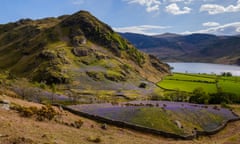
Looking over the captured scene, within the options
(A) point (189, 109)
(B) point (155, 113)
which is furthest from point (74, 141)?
(A) point (189, 109)

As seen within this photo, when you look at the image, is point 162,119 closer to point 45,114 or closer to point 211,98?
point 45,114

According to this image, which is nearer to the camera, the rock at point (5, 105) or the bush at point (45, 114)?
the bush at point (45, 114)

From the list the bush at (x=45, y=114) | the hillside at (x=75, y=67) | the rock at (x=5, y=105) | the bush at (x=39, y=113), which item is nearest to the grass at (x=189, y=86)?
the hillside at (x=75, y=67)

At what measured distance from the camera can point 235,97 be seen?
99000 mm

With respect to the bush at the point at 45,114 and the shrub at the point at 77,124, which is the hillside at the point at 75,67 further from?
the bush at the point at 45,114

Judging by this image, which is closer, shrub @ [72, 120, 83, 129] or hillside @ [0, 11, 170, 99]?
shrub @ [72, 120, 83, 129]

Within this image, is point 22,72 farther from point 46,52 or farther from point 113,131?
point 113,131

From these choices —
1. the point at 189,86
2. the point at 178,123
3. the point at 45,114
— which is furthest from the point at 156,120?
the point at 189,86

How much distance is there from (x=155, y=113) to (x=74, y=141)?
25410mm

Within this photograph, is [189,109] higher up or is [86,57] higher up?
[86,57]

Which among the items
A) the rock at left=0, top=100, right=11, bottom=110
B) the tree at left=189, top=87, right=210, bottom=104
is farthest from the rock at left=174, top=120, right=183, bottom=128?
the tree at left=189, top=87, right=210, bottom=104

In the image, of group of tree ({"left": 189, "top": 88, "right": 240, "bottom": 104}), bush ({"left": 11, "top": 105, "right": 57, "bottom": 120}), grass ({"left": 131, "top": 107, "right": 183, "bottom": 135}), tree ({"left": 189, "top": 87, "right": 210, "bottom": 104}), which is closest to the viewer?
bush ({"left": 11, "top": 105, "right": 57, "bottom": 120})

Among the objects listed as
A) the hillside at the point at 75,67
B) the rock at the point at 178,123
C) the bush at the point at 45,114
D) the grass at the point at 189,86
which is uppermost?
the hillside at the point at 75,67

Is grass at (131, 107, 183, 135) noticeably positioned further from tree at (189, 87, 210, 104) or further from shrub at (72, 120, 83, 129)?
tree at (189, 87, 210, 104)
